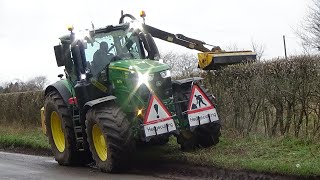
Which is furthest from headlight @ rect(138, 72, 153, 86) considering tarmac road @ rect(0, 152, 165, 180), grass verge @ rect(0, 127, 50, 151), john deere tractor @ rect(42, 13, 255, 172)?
grass verge @ rect(0, 127, 50, 151)

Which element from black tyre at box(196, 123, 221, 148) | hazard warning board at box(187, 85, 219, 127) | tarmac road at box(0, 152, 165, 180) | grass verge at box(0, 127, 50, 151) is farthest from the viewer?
grass verge at box(0, 127, 50, 151)

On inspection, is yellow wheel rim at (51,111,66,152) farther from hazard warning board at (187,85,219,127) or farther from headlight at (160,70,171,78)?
hazard warning board at (187,85,219,127)

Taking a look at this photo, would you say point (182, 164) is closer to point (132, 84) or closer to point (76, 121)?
point (132, 84)

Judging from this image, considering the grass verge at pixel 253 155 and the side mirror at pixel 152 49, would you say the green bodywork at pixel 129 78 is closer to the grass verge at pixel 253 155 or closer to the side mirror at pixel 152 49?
the side mirror at pixel 152 49

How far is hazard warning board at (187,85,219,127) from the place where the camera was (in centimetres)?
890

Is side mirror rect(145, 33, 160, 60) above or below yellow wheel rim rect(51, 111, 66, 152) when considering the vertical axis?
above

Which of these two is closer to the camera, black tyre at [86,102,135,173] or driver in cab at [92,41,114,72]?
black tyre at [86,102,135,173]

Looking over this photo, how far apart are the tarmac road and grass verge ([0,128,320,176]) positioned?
1.04m

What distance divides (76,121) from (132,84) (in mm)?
1844

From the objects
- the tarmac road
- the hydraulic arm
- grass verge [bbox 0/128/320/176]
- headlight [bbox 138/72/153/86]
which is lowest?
the tarmac road

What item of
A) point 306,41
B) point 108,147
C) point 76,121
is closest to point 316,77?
point 108,147

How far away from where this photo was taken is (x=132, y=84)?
8867 millimetres

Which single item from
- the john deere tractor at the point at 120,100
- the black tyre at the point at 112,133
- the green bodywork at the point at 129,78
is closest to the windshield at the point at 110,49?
the john deere tractor at the point at 120,100

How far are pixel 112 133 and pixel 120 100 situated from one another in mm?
909
